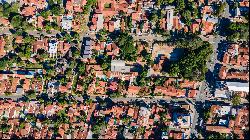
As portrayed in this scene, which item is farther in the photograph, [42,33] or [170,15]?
[42,33]

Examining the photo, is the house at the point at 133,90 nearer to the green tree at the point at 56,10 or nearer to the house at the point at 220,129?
the house at the point at 220,129

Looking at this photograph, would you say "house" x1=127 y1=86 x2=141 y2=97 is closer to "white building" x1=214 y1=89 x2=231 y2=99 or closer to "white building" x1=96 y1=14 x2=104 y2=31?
"white building" x1=96 y1=14 x2=104 y2=31

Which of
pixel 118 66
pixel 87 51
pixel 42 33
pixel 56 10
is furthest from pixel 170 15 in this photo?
pixel 42 33

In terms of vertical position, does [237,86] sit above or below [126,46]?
below

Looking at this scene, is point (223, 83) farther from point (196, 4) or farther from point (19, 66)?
point (19, 66)

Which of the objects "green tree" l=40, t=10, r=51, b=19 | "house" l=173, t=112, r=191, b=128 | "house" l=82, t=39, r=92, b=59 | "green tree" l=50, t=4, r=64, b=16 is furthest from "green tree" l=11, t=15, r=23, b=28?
"house" l=173, t=112, r=191, b=128

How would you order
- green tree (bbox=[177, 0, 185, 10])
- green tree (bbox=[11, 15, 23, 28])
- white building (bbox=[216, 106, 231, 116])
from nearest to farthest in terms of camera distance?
white building (bbox=[216, 106, 231, 116]) → green tree (bbox=[177, 0, 185, 10]) → green tree (bbox=[11, 15, 23, 28])

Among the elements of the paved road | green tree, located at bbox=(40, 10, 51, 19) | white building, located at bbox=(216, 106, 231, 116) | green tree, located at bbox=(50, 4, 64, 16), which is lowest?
white building, located at bbox=(216, 106, 231, 116)

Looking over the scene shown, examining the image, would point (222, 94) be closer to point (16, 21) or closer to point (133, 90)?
point (133, 90)

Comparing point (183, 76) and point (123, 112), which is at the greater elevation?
point (183, 76)

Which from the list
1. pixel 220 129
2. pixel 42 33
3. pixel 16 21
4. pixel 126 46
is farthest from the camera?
pixel 42 33

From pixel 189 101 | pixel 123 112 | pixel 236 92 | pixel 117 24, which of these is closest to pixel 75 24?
pixel 117 24
